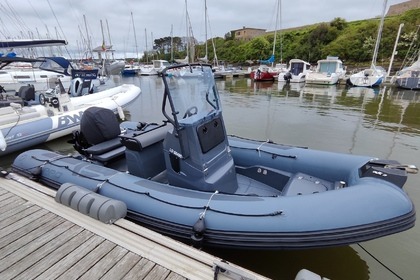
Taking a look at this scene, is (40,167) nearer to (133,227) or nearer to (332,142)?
(133,227)

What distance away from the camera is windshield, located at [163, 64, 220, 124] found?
8.69 ft

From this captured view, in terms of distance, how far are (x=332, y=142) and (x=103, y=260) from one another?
633 cm

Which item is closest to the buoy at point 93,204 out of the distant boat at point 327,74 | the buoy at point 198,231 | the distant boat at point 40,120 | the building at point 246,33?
the buoy at point 198,231

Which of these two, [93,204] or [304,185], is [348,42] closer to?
[304,185]

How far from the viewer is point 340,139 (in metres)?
6.84

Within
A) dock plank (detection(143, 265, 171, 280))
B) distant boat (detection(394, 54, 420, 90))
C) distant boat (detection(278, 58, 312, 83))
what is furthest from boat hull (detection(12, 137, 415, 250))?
distant boat (detection(278, 58, 312, 83))

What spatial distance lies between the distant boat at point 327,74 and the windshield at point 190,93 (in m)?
19.9

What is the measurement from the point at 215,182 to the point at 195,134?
59 centimetres

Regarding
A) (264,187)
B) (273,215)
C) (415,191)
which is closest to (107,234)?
(273,215)

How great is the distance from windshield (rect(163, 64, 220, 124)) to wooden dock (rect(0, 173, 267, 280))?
4.02 feet

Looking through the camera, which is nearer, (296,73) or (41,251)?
(41,251)

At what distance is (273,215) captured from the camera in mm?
2168

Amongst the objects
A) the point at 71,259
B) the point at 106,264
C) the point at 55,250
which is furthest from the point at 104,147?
the point at 106,264

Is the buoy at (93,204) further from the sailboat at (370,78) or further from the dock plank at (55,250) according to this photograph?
the sailboat at (370,78)
